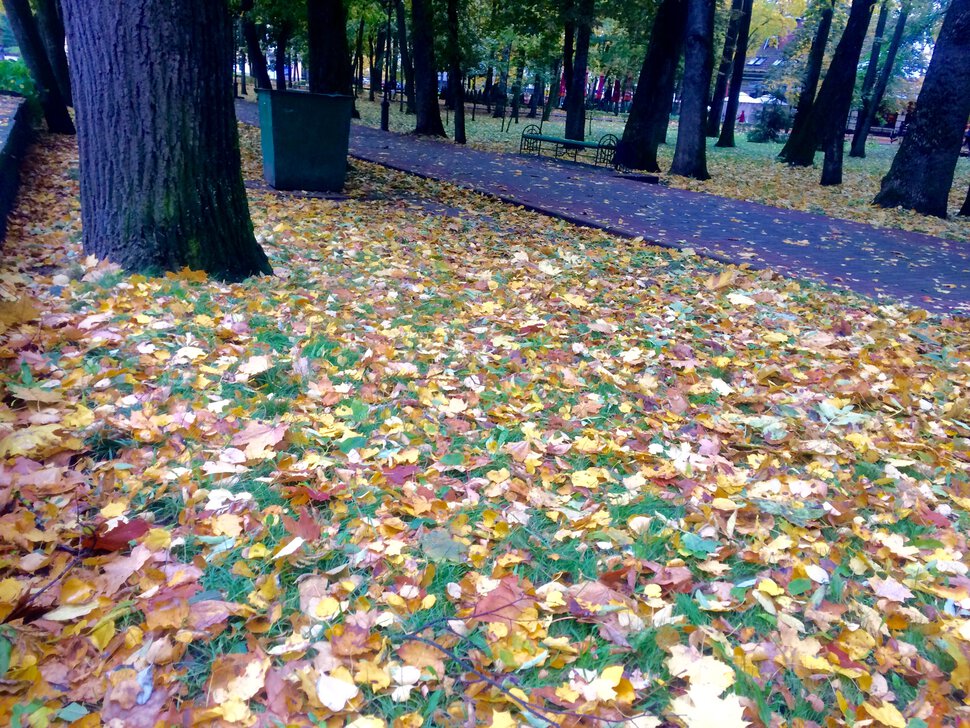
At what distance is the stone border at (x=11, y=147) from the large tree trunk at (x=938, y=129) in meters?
→ 13.4

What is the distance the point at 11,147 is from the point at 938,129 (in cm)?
1381

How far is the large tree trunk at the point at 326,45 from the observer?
486 inches

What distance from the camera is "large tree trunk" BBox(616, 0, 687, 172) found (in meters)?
16.2

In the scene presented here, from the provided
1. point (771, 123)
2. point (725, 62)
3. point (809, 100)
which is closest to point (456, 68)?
point (809, 100)

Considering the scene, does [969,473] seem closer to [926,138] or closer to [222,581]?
[222,581]

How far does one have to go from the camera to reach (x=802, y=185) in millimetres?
16281

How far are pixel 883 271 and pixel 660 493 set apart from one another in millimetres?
6339

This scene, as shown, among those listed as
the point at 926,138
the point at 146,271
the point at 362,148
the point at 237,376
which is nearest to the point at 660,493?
the point at 237,376

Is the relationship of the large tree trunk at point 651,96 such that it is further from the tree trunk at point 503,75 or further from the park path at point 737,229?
the tree trunk at point 503,75

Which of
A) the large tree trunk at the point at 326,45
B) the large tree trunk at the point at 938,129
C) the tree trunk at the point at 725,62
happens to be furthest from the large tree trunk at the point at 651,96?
the tree trunk at the point at 725,62

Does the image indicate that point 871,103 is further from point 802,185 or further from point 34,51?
point 34,51

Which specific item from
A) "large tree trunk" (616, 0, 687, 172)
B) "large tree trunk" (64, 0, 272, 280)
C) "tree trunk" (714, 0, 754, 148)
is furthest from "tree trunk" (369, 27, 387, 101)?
"large tree trunk" (64, 0, 272, 280)

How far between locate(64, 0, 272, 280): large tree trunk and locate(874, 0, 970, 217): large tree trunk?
38.3 ft

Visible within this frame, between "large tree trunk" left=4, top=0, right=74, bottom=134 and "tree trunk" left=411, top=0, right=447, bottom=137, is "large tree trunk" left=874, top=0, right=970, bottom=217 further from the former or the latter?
"large tree trunk" left=4, top=0, right=74, bottom=134
